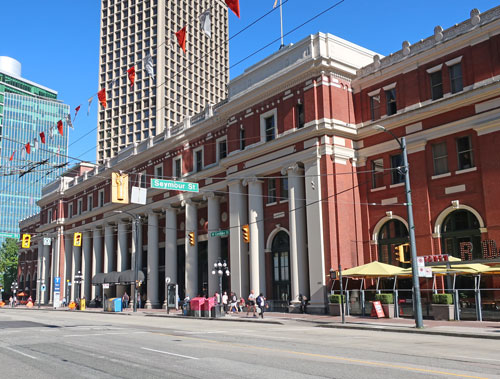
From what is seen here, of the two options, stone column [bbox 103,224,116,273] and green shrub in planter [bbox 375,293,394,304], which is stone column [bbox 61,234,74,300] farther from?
green shrub in planter [bbox 375,293,394,304]

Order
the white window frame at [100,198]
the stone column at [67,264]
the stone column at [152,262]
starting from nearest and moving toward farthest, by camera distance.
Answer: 1. the stone column at [152,262]
2. the white window frame at [100,198]
3. the stone column at [67,264]

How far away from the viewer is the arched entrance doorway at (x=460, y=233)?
30797mm

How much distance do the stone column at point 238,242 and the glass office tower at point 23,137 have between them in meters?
33.7

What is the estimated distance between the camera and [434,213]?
32781 millimetres

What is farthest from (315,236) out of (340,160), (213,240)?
(213,240)

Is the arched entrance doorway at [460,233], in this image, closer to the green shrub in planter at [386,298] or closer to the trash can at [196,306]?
the green shrub in planter at [386,298]

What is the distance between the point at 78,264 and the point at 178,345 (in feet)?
197

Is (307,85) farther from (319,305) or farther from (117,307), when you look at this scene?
(117,307)

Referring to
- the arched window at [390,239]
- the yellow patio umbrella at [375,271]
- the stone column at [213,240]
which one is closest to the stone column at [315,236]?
the yellow patio umbrella at [375,271]

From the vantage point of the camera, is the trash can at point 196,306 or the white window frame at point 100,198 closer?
the trash can at point 196,306

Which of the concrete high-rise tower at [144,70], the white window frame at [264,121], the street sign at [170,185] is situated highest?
the concrete high-rise tower at [144,70]

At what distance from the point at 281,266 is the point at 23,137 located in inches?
3198

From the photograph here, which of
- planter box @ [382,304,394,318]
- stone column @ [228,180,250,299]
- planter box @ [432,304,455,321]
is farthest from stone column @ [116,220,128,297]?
planter box @ [432,304,455,321]

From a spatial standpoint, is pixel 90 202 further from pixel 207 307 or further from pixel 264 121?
pixel 207 307
